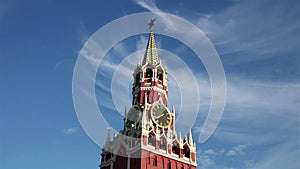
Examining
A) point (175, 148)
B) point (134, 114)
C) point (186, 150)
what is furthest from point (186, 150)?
point (134, 114)

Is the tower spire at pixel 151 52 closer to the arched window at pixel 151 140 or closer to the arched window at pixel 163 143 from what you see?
the arched window at pixel 163 143

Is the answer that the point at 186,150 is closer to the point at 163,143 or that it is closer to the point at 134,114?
the point at 163,143

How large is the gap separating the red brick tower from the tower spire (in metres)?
2.21

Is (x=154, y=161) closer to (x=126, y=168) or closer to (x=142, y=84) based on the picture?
(x=126, y=168)

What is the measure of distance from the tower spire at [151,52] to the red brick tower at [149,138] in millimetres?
2210

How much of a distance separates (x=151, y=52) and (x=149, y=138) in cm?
2482

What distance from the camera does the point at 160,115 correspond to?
253ft

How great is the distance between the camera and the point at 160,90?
82.4 meters

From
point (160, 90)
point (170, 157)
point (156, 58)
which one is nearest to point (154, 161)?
point (170, 157)

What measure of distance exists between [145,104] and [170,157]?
11362mm

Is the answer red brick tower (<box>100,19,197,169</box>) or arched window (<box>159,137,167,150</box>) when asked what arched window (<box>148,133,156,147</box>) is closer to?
red brick tower (<box>100,19,197,169</box>)

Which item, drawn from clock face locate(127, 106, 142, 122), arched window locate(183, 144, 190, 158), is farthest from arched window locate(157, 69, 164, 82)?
arched window locate(183, 144, 190, 158)

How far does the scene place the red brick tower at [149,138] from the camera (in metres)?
69.8

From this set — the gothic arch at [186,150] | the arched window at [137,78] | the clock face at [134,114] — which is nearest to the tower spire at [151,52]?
the arched window at [137,78]
